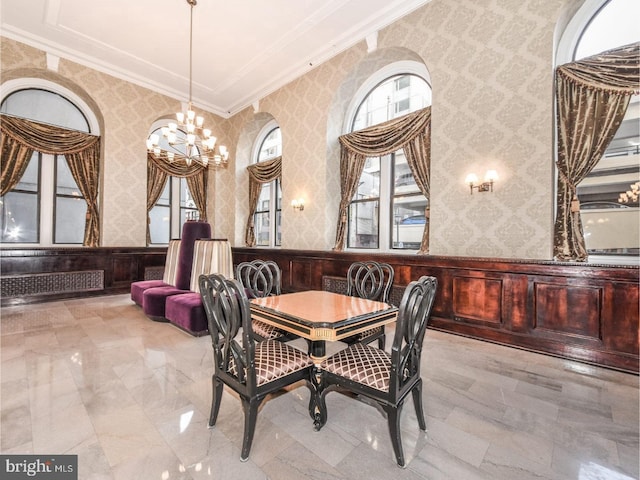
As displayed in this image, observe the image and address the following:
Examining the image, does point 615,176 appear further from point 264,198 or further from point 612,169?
point 264,198

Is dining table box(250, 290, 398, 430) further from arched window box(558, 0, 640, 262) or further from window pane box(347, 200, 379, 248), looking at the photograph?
window pane box(347, 200, 379, 248)

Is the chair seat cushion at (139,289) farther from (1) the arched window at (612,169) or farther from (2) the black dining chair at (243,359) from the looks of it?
(1) the arched window at (612,169)

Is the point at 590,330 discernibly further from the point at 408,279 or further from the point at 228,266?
the point at 228,266

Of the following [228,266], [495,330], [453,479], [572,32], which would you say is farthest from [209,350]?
[572,32]

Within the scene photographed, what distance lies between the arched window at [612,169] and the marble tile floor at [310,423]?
143cm

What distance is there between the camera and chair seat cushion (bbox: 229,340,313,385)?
5.57 ft

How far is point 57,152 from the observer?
5.64 m

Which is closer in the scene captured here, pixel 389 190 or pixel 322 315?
pixel 322 315

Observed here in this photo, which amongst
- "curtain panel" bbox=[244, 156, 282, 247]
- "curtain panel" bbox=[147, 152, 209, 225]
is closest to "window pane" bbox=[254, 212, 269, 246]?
"curtain panel" bbox=[244, 156, 282, 247]

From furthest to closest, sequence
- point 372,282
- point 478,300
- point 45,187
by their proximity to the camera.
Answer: point 45,187 < point 478,300 < point 372,282

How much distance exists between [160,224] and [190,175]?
57.5 inches

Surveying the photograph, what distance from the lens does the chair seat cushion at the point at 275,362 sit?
5.57ft

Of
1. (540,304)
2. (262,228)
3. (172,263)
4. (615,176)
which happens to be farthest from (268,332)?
(262,228)

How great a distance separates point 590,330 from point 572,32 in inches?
136
